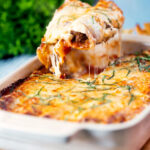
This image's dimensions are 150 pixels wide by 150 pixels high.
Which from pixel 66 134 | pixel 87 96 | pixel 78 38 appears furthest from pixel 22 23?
pixel 66 134

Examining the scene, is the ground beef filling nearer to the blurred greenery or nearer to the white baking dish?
the white baking dish

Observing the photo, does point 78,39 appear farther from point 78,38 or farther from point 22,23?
point 22,23

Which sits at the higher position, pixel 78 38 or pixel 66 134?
pixel 78 38

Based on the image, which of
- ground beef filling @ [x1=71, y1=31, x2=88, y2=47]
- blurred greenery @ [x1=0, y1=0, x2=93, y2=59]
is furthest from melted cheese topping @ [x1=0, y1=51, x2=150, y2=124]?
blurred greenery @ [x1=0, y1=0, x2=93, y2=59]

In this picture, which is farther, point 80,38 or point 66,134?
point 80,38

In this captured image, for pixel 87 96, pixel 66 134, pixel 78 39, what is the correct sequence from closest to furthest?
pixel 66 134
pixel 87 96
pixel 78 39

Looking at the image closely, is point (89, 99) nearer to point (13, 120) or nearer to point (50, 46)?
point (13, 120)

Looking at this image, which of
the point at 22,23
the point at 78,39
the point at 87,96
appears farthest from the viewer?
the point at 22,23

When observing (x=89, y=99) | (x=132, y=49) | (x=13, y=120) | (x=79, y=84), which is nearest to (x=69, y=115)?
(x=89, y=99)
